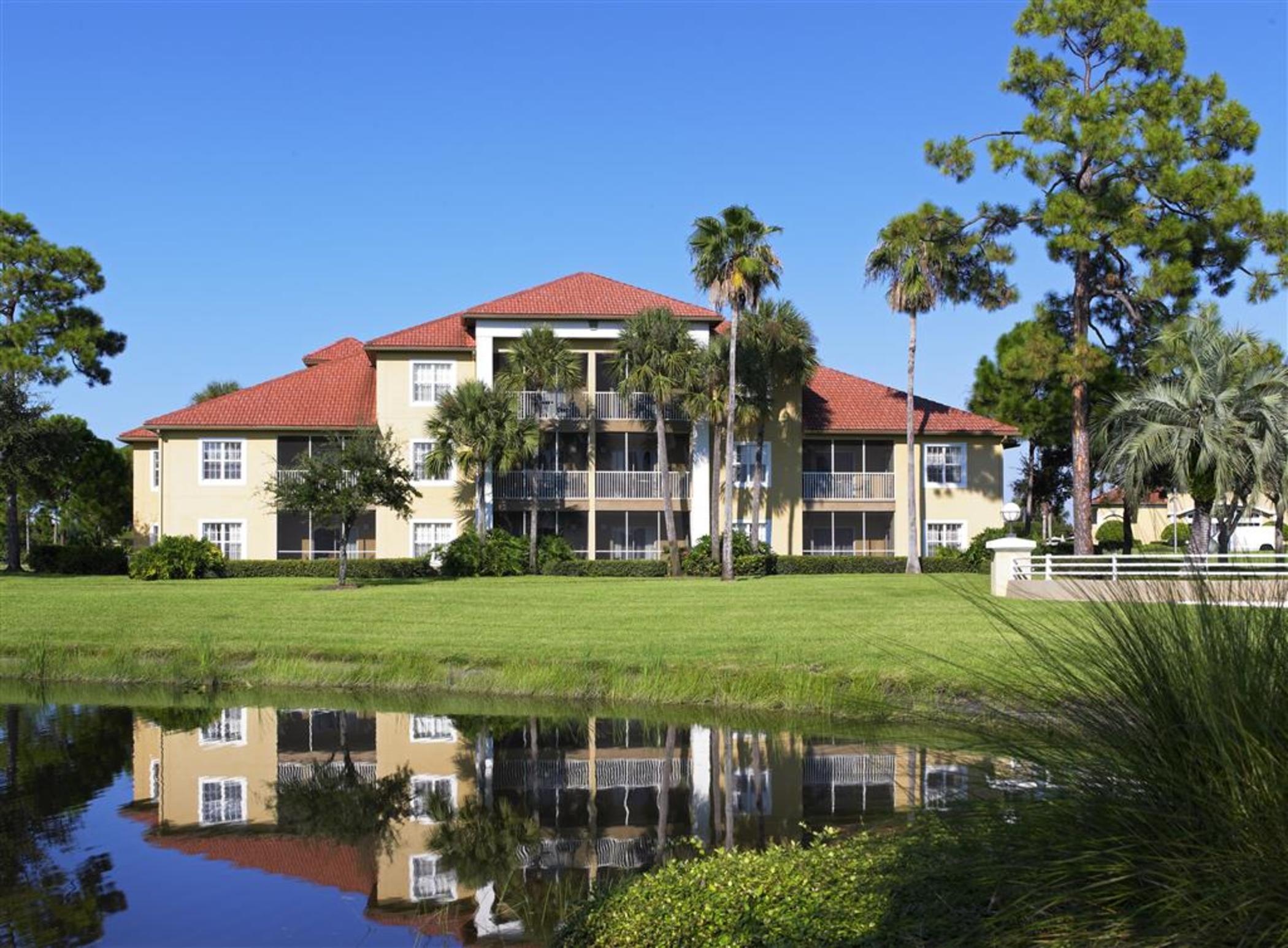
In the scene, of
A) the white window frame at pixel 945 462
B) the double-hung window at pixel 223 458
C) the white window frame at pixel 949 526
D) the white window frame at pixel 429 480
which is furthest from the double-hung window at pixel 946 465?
the double-hung window at pixel 223 458

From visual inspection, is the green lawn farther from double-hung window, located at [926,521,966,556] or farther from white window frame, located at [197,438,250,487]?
double-hung window, located at [926,521,966,556]

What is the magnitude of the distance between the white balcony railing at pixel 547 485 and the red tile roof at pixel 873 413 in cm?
907

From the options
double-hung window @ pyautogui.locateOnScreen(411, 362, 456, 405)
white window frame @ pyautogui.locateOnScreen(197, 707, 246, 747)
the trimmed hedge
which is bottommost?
white window frame @ pyautogui.locateOnScreen(197, 707, 246, 747)

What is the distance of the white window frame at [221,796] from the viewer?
11.5m

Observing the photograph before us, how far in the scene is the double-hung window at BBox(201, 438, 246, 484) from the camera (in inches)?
1774

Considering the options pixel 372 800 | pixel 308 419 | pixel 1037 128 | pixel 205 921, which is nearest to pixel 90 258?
pixel 308 419

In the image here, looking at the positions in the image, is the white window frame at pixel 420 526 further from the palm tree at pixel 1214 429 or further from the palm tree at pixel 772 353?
the palm tree at pixel 1214 429

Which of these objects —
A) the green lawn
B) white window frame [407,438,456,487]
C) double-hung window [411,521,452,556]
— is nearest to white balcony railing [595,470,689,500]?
white window frame [407,438,456,487]

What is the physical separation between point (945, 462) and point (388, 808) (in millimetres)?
38884

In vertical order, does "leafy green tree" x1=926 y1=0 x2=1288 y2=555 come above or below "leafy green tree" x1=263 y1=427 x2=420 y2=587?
above

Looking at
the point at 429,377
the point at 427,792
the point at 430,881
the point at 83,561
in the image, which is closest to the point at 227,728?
the point at 427,792

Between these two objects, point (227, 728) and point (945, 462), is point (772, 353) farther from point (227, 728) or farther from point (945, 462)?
point (227, 728)

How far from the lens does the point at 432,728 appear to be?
1602 cm

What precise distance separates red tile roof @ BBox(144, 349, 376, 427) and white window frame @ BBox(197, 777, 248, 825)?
30.5 metres
